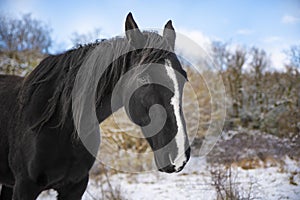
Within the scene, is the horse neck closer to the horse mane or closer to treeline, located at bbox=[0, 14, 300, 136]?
the horse mane

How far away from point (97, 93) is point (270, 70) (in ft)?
35.8

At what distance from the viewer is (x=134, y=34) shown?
5.84 feet

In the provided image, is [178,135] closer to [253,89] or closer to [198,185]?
[198,185]

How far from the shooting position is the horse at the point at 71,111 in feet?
5.17

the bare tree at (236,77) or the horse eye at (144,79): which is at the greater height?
the horse eye at (144,79)

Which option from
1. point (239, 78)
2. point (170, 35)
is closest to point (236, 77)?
point (239, 78)

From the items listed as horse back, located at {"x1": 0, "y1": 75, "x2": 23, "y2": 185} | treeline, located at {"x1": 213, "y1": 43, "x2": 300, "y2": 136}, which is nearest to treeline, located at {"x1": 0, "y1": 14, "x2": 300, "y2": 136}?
treeline, located at {"x1": 213, "y1": 43, "x2": 300, "y2": 136}

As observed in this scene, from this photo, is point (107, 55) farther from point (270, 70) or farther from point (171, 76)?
point (270, 70)

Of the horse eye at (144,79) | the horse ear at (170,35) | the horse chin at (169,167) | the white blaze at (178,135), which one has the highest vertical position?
the horse ear at (170,35)

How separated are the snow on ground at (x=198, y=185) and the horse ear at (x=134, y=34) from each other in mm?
2466

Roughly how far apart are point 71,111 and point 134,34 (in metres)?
0.79

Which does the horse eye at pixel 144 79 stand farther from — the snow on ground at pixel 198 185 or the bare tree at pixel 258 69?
the bare tree at pixel 258 69

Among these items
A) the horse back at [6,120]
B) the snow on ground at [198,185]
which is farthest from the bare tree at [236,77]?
the horse back at [6,120]

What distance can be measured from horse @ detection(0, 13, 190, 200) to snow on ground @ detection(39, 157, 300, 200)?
2.05 metres
